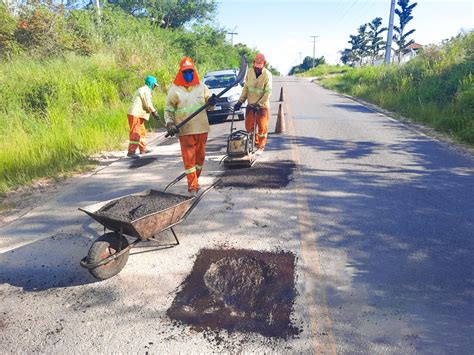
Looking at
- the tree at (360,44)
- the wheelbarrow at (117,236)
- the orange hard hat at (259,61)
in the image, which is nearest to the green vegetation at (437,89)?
the orange hard hat at (259,61)

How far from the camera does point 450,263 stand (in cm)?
352

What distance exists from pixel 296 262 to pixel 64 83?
969 centimetres

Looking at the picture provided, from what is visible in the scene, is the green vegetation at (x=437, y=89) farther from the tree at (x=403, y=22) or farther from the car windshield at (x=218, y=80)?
the tree at (x=403, y=22)

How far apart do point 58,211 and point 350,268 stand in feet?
13.4

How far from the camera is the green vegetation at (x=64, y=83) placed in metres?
7.09

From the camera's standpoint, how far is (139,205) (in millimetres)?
3887

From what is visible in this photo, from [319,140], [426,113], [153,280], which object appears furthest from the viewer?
[426,113]

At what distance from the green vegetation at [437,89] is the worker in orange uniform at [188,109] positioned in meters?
7.24

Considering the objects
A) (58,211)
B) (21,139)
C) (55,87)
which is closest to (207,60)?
(55,87)

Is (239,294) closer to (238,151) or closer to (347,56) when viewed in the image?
(238,151)

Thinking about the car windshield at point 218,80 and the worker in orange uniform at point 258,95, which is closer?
the worker in orange uniform at point 258,95

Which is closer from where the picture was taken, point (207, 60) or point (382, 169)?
point (382, 169)

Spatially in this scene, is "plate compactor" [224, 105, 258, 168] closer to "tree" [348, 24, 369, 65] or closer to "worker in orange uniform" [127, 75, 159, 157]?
"worker in orange uniform" [127, 75, 159, 157]

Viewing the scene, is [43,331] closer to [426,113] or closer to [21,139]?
[21,139]
